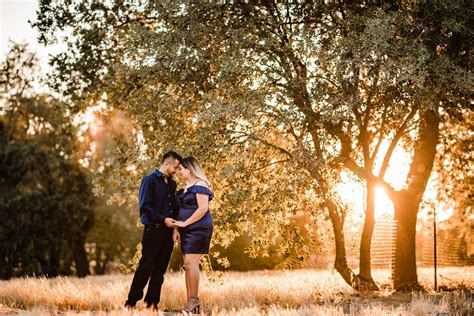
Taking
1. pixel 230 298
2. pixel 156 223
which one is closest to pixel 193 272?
pixel 156 223

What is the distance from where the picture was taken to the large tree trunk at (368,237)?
12.3m

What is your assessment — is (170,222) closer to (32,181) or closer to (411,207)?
(411,207)

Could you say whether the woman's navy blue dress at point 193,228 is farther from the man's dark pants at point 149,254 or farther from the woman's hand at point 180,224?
the man's dark pants at point 149,254

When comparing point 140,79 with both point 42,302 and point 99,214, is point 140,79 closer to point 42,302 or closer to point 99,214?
point 42,302

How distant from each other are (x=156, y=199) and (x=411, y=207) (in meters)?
7.05

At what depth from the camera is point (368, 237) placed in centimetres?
1248

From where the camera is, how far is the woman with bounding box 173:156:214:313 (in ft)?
27.9

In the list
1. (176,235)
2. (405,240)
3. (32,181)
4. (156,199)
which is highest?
(32,181)

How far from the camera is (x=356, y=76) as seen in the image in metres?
9.99

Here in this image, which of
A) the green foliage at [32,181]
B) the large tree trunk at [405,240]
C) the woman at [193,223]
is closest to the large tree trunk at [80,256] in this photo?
the green foliage at [32,181]

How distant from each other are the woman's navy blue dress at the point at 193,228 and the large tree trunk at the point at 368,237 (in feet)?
15.3

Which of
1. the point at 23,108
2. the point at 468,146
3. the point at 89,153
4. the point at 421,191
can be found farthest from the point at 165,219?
the point at 89,153

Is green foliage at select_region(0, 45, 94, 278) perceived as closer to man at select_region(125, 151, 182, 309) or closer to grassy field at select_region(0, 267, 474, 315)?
grassy field at select_region(0, 267, 474, 315)

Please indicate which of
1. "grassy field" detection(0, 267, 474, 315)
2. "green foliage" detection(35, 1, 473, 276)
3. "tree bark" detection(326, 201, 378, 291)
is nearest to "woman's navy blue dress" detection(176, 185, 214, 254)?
"grassy field" detection(0, 267, 474, 315)
